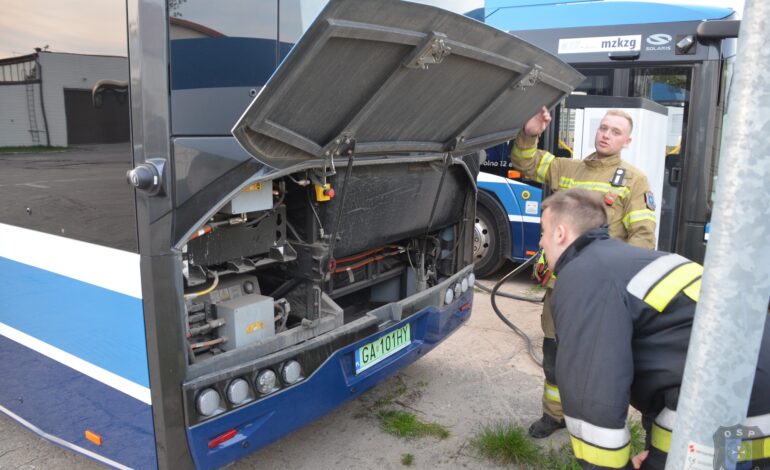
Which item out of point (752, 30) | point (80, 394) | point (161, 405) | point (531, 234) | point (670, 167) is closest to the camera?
point (752, 30)

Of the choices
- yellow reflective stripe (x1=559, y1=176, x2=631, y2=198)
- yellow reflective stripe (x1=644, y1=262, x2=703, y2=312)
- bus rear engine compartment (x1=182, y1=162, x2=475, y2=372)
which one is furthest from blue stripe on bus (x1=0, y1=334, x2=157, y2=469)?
yellow reflective stripe (x1=559, y1=176, x2=631, y2=198)

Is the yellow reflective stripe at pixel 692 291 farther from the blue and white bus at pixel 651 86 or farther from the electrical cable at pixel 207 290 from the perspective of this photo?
the blue and white bus at pixel 651 86

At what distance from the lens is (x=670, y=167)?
5.77 metres

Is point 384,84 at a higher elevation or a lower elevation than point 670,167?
higher

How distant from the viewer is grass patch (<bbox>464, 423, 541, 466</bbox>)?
3.20m

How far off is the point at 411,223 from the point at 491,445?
1.20m

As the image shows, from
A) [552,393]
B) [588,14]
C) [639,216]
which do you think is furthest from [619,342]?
[588,14]

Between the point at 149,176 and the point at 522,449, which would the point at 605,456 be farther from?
the point at 149,176

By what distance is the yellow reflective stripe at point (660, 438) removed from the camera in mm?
2141

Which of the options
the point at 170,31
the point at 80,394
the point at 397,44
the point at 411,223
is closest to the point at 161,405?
the point at 80,394

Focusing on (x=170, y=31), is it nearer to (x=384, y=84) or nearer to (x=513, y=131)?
(x=384, y=84)

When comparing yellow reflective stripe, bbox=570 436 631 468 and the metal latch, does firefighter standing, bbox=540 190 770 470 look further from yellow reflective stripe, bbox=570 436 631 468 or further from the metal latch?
the metal latch

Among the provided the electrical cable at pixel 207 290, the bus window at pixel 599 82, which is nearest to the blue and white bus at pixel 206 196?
the electrical cable at pixel 207 290

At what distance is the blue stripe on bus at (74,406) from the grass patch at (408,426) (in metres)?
1.54
